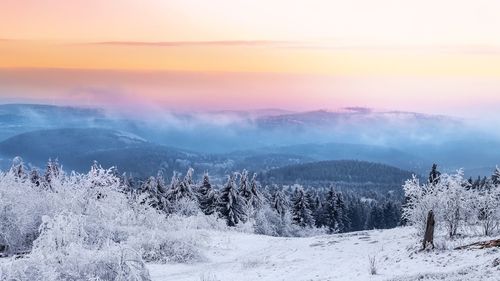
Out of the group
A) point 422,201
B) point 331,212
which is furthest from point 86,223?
point 331,212

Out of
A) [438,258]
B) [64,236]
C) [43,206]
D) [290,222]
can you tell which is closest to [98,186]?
[43,206]

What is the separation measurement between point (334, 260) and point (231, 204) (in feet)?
131

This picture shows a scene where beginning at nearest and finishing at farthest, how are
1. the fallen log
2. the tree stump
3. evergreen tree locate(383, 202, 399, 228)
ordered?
the fallen log < the tree stump < evergreen tree locate(383, 202, 399, 228)

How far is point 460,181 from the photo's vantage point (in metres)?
31.8

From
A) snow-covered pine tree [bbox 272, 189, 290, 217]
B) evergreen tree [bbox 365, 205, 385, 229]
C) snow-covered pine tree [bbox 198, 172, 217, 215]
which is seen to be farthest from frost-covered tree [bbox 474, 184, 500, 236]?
evergreen tree [bbox 365, 205, 385, 229]

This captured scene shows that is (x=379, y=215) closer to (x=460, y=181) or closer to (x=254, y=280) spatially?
(x=460, y=181)

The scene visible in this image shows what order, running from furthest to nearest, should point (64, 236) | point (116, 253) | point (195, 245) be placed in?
point (195, 245) < point (64, 236) < point (116, 253)

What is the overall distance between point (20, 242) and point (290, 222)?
163 ft

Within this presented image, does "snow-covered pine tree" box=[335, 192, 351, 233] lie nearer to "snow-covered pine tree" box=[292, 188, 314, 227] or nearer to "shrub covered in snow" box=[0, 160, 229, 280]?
"snow-covered pine tree" box=[292, 188, 314, 227]

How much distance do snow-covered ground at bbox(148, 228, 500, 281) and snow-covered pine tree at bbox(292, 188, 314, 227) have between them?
45.0 meters

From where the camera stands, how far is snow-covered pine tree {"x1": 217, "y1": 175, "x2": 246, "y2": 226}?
6981 cm

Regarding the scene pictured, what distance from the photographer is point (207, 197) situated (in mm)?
73562

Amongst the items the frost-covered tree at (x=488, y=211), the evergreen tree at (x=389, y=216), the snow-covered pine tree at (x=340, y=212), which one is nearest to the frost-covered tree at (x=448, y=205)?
the frost-covered tree at (x=488, y=211)

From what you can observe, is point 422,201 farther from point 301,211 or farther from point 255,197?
point 301,211
